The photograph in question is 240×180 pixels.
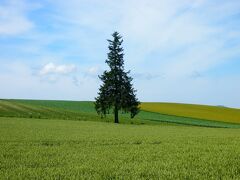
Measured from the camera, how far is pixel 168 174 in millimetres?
11727

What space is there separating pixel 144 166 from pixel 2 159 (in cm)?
552

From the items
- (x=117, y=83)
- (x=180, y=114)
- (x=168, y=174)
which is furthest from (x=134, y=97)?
(x=168, y=174)

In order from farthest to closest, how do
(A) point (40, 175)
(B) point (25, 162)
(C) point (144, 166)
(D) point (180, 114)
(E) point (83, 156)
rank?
(D) point (180, 114)
(E) point (83, 156)
(B) point (25, 162)
(C) point (144, 166)
(A) point (40, 175)

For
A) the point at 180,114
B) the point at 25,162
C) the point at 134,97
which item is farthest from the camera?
the point at 180,114

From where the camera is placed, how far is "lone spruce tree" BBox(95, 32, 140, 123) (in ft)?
236

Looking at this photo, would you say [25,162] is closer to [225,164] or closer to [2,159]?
[2,159]

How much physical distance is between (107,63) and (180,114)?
30.2 metres

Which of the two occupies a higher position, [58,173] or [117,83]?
[117,83]

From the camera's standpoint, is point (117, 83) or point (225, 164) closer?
point (225, 164)

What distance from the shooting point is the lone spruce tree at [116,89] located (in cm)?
7206

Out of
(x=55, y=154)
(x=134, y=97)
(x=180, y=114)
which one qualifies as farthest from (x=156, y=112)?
(x=55, y=154)

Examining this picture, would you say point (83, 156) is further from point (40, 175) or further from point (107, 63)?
point (107, 63)

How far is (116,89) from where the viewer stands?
7350 cm

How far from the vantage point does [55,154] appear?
17.1 meters
